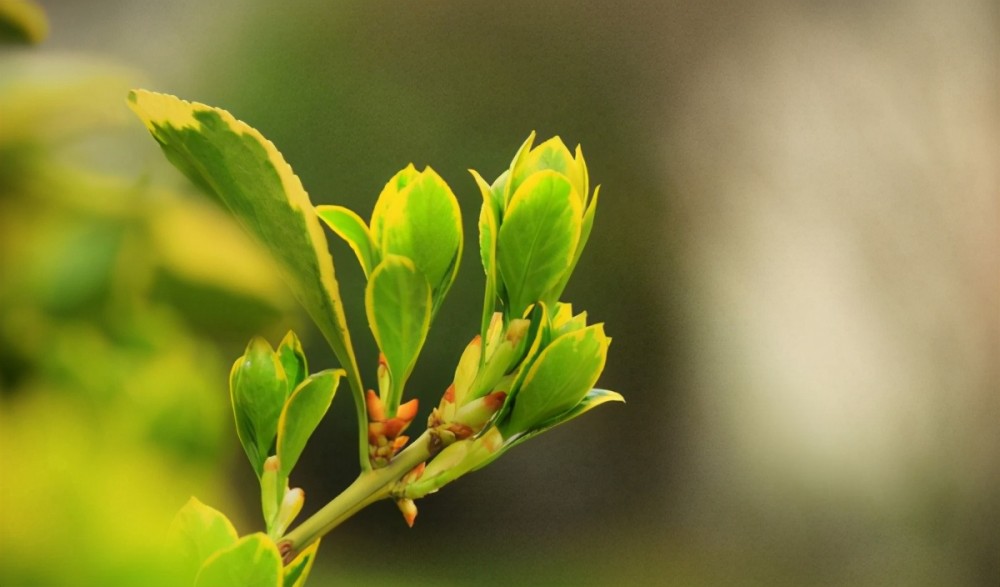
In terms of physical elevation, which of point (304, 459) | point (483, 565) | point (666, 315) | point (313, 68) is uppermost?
point (313, 68)

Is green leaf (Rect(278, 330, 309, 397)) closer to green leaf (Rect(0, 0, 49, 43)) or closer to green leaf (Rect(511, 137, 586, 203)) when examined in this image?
green leaf (Rect(511, 137, 586, 203))

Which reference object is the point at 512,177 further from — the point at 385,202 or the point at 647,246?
the point at 647,246

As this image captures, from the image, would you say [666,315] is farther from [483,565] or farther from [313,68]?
[313,68]

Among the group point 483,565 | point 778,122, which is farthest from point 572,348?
point 778,122

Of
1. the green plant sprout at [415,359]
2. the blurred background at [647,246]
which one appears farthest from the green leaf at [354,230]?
the blurred background at [647,246]

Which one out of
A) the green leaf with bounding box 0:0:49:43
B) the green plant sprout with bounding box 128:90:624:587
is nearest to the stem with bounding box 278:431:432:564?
the green plant sprout with bounding box 128:90:624:587

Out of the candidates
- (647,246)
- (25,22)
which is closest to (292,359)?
(25,22)
